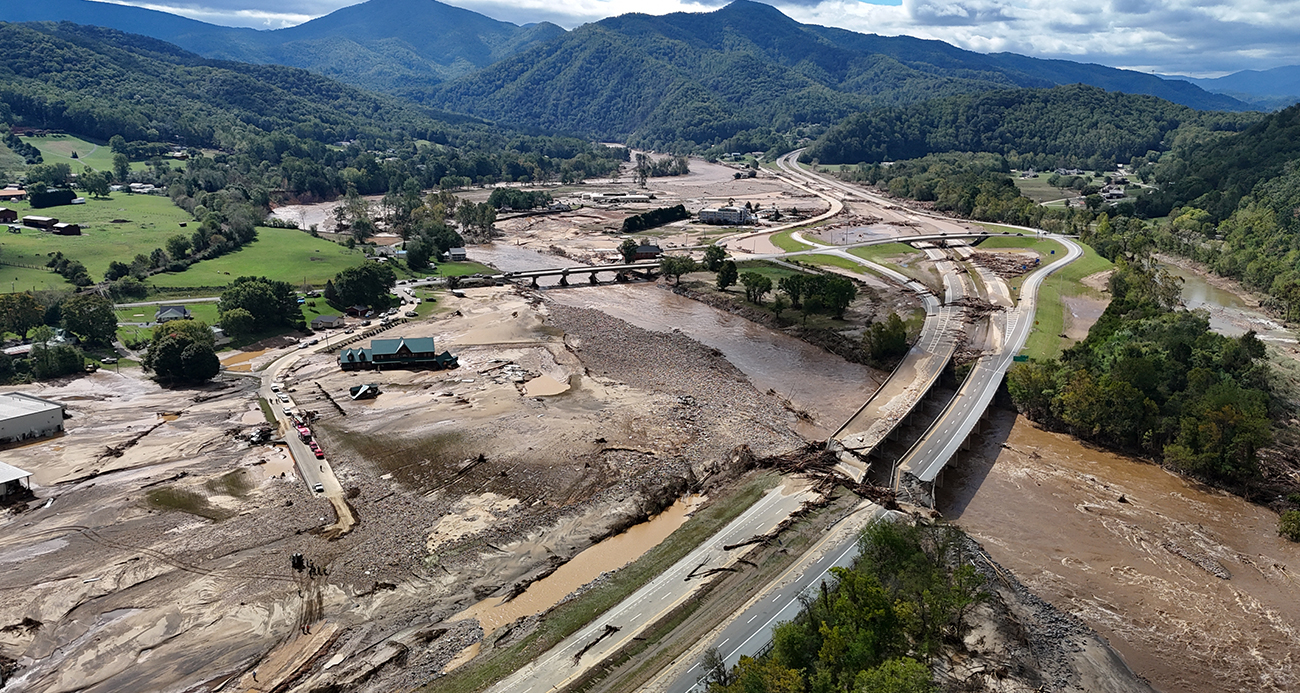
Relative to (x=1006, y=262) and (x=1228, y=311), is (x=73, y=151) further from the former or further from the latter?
(x=1228, y=311)

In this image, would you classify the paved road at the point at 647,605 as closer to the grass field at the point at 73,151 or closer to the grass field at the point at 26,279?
the grass field at the point at 26,279

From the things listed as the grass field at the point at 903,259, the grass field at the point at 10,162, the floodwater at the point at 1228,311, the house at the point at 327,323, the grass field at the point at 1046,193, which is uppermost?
the grass field at the point at 1046,193

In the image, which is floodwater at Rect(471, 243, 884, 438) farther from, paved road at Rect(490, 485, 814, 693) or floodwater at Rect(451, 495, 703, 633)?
floodwater at Rect(451, 495, 703, 633)

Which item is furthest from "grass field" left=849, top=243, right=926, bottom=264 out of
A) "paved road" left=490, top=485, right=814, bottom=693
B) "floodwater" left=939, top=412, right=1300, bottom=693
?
"paved road" left=490, top=485, right=814, bottom=693

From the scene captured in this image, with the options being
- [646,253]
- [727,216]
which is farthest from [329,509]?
[727,216]

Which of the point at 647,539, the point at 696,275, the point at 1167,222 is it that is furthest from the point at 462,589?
the point at 1167,222

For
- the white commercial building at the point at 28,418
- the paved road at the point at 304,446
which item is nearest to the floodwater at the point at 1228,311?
the paved road at the point at 304,446

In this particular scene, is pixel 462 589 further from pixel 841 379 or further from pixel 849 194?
pixel 849 194
